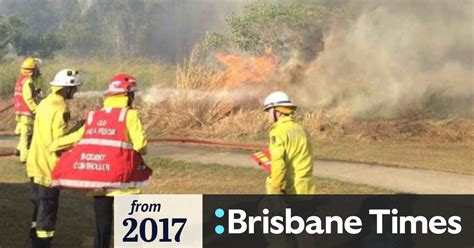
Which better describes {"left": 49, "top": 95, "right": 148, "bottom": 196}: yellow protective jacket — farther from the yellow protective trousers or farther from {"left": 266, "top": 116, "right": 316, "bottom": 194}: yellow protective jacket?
the yellow protective trousers

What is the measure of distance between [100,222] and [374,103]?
545 inches

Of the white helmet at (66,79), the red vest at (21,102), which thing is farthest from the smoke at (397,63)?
the white helmet at (66,79)

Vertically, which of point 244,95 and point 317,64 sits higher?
point 317,64

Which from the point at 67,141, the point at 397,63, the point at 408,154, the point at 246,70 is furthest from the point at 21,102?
the point at 397,63

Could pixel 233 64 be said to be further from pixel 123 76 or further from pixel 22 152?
pixel 123 76

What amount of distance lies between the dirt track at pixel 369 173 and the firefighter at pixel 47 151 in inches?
231

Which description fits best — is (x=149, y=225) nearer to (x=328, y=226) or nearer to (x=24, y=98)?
(x=328, y=226)

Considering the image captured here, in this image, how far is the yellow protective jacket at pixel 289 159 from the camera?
5.18 meters

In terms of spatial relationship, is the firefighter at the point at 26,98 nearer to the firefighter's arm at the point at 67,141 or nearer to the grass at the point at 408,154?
the firefighter's arm at the point at 67,141

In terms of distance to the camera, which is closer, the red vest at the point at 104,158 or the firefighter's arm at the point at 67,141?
the red vest at the point at 104,158

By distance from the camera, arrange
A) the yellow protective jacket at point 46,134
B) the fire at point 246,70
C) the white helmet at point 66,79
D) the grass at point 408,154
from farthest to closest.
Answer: the fire at point 246,70
the grass at point 408,154
the white helmet at point 66,79
the yellow protective jacket at point 46,134

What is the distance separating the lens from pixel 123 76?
16.8ft

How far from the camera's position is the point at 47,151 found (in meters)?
5.71

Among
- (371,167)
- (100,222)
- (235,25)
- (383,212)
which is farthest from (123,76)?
(235,25)
